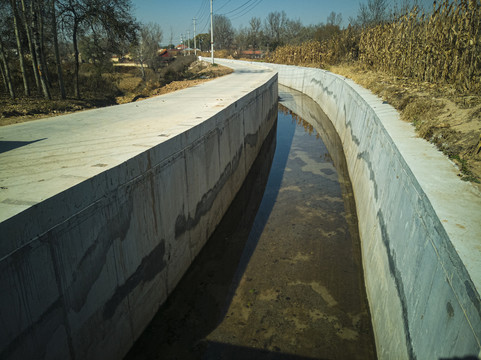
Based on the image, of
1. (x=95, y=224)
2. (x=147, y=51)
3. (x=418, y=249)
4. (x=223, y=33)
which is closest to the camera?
(x=418, y=249)

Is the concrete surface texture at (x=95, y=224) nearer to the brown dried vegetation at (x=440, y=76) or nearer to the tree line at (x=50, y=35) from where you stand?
the brown dried vegetation at (x=440, y=76)

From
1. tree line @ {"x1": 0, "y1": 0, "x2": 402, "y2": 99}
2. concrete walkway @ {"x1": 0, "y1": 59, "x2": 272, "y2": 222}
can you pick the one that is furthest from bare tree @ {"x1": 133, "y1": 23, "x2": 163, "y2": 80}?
concrete walkway @ {"x1": 0, "y1": 59, "x2": 272, "y2": 222}

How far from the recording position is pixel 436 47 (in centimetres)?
1017

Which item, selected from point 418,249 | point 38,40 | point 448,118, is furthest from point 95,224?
point 38,40

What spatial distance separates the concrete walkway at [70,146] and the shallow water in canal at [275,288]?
2.72 m

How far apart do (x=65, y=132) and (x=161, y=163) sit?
233 cm

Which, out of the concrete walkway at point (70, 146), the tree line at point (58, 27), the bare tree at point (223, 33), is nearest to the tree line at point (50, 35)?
the tree line at point (58, 27)

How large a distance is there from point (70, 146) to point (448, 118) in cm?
694

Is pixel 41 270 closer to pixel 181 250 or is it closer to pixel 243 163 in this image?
pixel 181 250

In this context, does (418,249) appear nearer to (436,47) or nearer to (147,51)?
(436,47)

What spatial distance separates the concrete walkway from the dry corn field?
6.59 metres

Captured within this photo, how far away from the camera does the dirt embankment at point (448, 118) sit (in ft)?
15.5

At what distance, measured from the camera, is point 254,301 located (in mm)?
5766

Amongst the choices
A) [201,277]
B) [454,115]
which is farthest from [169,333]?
[454,115]
